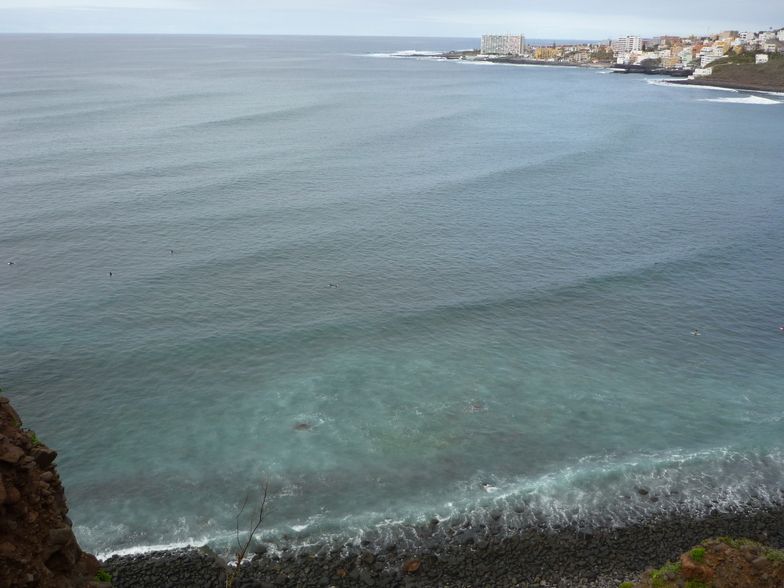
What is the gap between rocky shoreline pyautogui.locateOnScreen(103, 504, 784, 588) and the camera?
32.6m

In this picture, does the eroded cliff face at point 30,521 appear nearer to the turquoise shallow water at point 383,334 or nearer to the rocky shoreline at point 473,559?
the rocky shoreline at point 473,559

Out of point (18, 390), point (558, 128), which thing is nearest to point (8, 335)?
point (18, 390)

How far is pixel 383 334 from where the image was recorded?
5969 centimetres

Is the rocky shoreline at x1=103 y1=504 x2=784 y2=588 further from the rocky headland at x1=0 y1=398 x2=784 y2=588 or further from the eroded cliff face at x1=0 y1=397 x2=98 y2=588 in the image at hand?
the eroded cliff face at x1=0 y1=397 x2=98 y2=588

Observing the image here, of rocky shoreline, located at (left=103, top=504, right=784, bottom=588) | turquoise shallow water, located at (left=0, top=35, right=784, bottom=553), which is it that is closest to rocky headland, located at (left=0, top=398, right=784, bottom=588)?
rocky shoreline, located at (left=103, top=504, right=784, bottom=588)

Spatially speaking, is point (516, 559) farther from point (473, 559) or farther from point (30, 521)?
point (30, 521)

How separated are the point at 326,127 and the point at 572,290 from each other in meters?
95.9

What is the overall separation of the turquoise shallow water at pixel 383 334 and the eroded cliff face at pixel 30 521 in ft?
43.5

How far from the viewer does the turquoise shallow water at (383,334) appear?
40438 millimetres

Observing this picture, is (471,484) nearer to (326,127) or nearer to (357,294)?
(357,294)

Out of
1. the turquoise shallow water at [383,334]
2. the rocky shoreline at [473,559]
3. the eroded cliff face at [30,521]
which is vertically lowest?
the rocky shoreline at [473,559]

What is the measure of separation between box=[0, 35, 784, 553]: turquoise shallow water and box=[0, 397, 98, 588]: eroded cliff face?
13250mm

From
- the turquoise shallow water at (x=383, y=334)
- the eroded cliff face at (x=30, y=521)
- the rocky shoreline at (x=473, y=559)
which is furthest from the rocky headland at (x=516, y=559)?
the eroded cliff face at (x=30, y=521)

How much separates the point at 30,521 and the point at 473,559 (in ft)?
73.9
